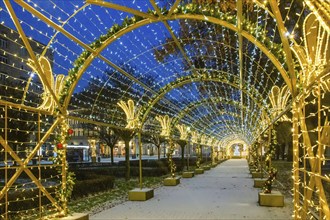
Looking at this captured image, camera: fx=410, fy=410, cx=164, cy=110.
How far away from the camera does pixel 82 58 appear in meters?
8.04

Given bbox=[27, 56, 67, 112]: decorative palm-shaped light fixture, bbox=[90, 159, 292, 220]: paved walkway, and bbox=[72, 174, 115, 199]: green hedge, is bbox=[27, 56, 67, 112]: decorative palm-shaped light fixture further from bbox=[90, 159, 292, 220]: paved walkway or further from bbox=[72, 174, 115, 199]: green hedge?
bbox=[72, 174, 115, 199]: green hedge

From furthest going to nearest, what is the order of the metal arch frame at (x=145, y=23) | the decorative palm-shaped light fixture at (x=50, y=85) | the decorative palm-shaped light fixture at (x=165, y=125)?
the decorative palm-shaped light fixture at (x=165, y=125)
the decorative palm-shaped light fixture at (x=50, y=85)
the metal arch frame at (x=145, y=23)

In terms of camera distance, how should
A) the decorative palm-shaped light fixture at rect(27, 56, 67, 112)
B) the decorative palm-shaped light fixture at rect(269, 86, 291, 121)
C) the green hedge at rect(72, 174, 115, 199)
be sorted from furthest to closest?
the green hedge at rect(72, 174, 115, 199) → the decorative palm-shaped light fixture at rect(269, 86, 291, 121) → the decorative palm-shaped light fixture at rect(27, 56, 67, 112)

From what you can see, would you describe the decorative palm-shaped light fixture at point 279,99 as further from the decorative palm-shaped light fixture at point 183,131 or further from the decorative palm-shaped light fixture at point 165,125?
the decorative palm-shaped light fixture at point 183,131

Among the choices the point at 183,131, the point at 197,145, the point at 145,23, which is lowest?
the point at 197,145

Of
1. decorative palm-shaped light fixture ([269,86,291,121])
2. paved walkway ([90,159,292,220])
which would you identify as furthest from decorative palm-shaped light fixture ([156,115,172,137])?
decorative palm-shaped light fixture ([269,86,291,121])

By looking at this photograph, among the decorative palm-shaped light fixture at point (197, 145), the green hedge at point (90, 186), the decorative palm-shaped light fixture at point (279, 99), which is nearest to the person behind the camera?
the decorative palm-shaped light fixture at point (279, 99)

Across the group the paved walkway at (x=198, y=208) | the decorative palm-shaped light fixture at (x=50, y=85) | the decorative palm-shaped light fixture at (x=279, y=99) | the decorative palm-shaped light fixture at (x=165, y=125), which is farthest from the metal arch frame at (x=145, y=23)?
the decorative palm-shaped light fixture at (x=165, y=125)

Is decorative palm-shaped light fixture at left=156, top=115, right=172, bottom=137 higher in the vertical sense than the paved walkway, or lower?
higher

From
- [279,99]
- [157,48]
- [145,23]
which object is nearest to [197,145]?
[157,48]

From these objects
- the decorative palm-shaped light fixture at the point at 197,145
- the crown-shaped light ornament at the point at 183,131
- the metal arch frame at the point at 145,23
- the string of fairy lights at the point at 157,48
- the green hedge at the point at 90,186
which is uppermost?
the string of fairy lights at the point at 157,48

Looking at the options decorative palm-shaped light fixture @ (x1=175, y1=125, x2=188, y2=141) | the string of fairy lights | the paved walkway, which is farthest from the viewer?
decorative palm-shaped light fixture @ (x1=175, y1=125, x2=188, y2=141)

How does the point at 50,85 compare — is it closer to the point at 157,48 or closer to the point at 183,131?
the point at 157,48

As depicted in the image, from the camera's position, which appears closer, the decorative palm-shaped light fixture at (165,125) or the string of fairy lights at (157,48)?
the string of fairy lights at (157,48)
